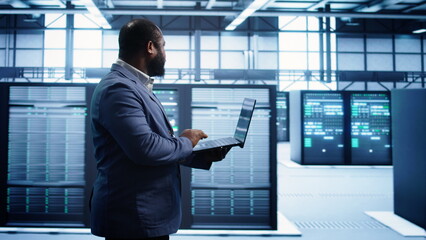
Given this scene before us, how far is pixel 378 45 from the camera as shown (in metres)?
14.4

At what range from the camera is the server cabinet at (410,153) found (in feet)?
10.8

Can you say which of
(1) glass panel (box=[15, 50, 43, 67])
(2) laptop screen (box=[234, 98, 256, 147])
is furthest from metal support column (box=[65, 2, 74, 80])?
(2) laptop screen (box=[234, 98, 256, 147])

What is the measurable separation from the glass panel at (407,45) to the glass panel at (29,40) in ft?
49.6

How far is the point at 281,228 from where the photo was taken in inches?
127

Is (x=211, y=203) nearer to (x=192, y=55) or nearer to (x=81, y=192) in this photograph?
(x=81, y=192)

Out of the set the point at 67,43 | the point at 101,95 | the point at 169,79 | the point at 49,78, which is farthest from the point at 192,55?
the point at 101,95

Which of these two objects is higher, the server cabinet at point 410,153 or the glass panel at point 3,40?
the glass panel at point 3,40

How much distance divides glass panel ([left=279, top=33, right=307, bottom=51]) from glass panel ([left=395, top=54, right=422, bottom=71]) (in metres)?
4.24

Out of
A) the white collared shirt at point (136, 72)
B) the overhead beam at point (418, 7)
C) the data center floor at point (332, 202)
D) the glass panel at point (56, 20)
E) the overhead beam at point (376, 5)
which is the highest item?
the glass panel at point (56, 20)

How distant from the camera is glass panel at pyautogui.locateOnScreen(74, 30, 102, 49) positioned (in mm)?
13258

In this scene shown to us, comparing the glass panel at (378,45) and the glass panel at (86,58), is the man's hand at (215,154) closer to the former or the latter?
the glass panel at (86,58)

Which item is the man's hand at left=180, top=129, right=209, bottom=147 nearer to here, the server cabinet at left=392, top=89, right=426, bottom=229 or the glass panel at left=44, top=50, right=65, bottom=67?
the server cabinet at left=392, top=89, right=426, bottom=229

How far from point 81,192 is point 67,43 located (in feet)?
35.6

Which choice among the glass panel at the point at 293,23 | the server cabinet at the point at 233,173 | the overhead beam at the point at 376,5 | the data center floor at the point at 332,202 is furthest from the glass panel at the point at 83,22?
the server cabinet at the point at 233,173
